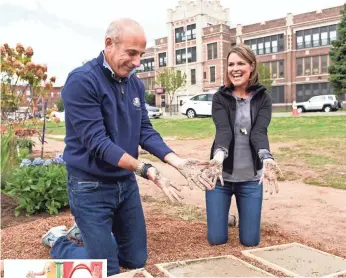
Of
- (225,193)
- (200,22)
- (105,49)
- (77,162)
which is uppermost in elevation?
(200,22)

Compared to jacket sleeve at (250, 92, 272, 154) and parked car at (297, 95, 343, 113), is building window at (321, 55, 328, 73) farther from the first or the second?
jacket sleeve at (250, 92, 272, 154)

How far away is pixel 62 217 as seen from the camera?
181 inches

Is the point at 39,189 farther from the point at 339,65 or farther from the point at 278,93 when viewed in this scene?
the point at 278,93

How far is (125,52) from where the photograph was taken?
2.67m

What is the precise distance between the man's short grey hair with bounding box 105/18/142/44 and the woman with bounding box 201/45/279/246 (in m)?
1.47

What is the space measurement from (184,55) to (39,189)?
162 ft

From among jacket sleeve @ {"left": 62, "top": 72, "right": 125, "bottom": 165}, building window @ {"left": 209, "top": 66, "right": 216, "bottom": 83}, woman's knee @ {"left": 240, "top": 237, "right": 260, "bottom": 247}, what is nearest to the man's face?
jacket sleeve @ {"left": 62, "top": 72, "right": 125, "bottom": 165}

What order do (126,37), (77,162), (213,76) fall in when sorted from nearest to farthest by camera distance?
1. (126,37)
2. (77,162)
3. (213,76)

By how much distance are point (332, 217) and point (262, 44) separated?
45353 millimetres

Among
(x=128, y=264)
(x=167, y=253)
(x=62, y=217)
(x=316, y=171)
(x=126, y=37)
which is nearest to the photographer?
(x=126, y=37)

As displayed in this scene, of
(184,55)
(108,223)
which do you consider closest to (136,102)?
(108,223)

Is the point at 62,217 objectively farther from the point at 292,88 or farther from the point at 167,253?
the point at 292,88

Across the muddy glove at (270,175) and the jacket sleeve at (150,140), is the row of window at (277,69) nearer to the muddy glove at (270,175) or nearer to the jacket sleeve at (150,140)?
the muddy glove at (270,175)

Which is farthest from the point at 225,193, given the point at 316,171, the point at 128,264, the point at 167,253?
the point at 316,171
